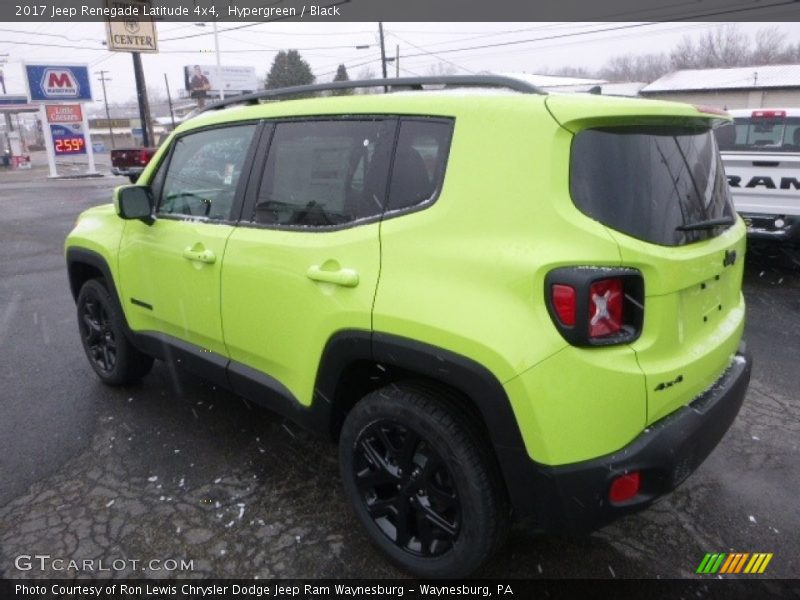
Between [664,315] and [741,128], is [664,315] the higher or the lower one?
the lower one

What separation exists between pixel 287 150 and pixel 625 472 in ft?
6.38

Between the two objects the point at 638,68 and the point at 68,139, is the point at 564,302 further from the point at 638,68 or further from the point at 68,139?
the point at 638,68

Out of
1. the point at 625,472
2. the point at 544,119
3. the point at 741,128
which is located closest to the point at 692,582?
the point at 625,472

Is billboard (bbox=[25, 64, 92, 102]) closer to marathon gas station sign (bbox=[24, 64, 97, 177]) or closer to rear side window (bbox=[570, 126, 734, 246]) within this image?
marathon gas station sign (bbox=[24, 64, 97, 177])

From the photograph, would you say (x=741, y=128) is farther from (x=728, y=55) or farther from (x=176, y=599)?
(x=728, y=55)

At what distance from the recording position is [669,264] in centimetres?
195

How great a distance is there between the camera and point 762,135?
6832 millimetres

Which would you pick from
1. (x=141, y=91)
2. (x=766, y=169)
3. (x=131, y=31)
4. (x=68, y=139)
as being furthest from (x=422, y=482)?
(x=68, y=139)

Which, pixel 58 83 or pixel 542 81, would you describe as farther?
pixel 58 83

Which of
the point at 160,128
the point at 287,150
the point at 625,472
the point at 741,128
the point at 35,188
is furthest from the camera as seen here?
the point at 160,128

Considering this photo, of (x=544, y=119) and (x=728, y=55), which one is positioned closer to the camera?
(x=544, y=119)

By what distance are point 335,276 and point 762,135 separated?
21.4 ft

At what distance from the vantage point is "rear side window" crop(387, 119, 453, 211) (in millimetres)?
2197

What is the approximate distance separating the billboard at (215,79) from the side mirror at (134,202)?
5524 cm
